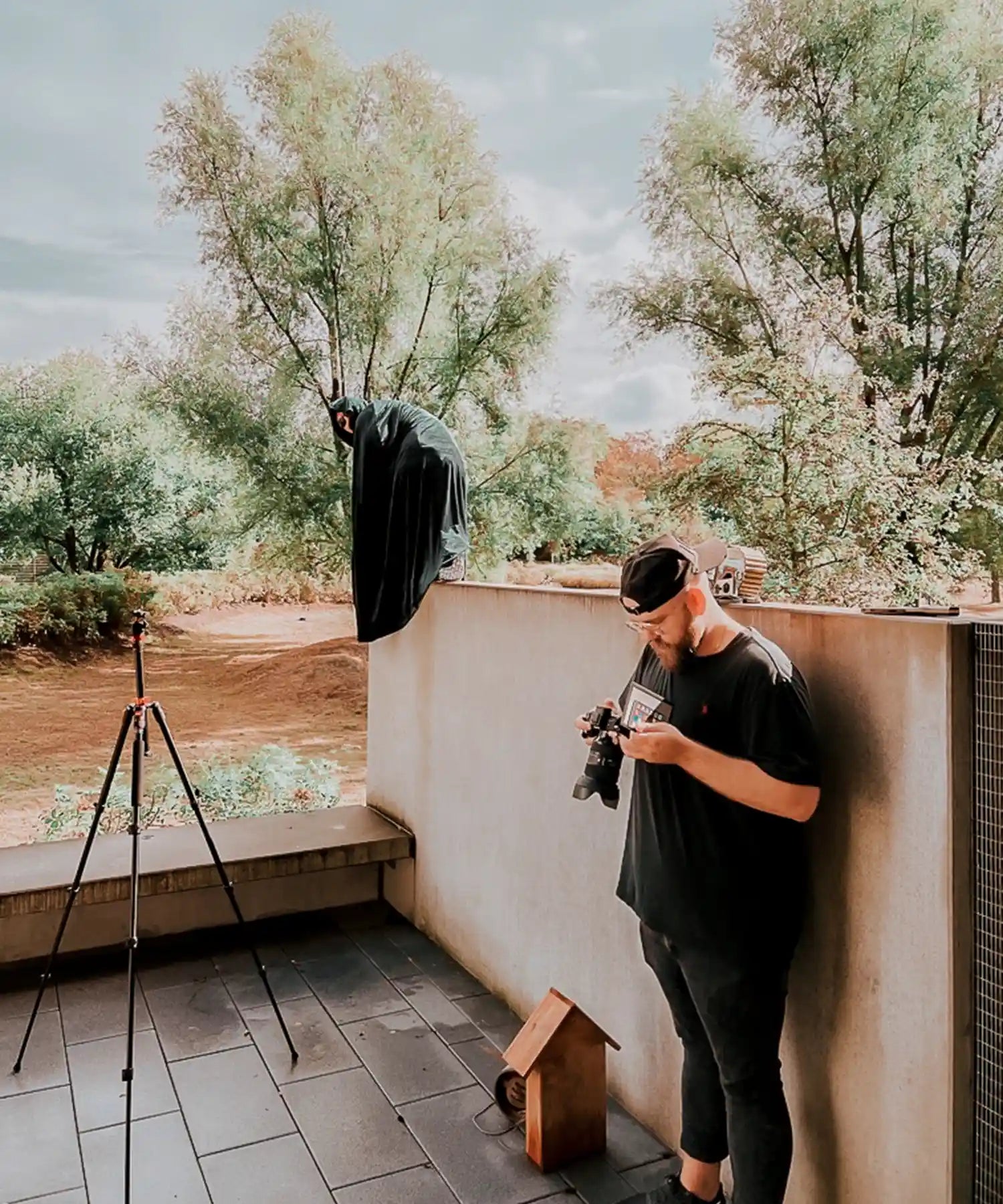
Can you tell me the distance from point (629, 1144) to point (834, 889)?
0.96m

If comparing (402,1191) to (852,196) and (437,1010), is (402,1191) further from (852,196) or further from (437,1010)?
Answer: (852,196)

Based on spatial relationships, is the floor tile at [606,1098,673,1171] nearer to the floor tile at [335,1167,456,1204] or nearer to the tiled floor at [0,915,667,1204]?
the tiled floor at [0,915,667,1204]

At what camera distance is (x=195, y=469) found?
7008 millimetres

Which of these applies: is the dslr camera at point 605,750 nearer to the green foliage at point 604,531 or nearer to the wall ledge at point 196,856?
the wall ledge at point 196,856

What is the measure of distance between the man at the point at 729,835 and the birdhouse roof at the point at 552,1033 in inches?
18.5

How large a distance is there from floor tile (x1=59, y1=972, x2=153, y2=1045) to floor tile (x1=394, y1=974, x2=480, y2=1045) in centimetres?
77

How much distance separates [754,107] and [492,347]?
322 cm

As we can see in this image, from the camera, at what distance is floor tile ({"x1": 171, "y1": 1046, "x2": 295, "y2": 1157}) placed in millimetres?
2066

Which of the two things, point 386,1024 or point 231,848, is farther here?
point 231,848

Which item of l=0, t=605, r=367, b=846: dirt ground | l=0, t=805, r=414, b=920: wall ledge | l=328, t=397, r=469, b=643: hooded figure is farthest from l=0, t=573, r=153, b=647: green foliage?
l=328, t=397, r=469, b=643: hooded figure

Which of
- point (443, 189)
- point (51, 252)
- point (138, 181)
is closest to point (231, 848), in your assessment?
point (51, 252)

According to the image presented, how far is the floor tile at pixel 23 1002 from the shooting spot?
2.61 m

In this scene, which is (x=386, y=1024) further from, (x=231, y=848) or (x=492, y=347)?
(x=492, y=347)

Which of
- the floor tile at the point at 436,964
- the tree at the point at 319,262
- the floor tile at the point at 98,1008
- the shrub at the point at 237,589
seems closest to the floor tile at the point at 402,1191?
the floor tile at the point at 436,964
